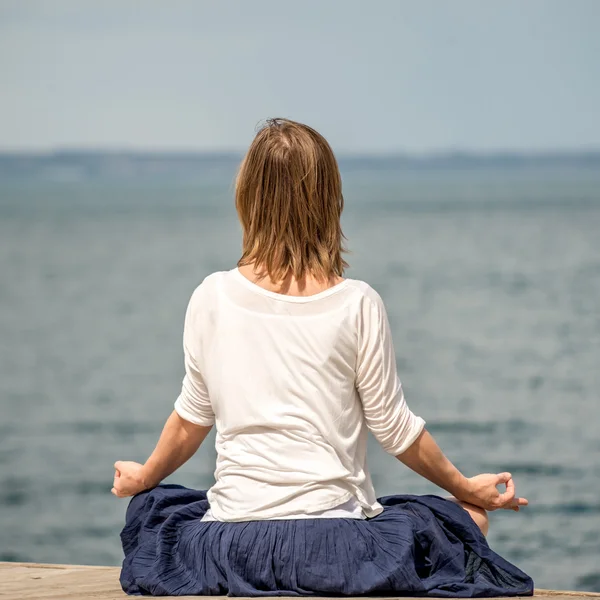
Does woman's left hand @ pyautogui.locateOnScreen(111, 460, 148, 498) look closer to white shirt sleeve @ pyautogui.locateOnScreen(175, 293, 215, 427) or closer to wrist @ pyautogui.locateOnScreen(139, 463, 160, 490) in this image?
wrist @ pyautogui.locateOnScreen(139, 463, 160, 490)

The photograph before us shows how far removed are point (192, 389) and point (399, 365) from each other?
9762 millimetres

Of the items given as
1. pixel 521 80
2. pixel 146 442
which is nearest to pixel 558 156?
pixel 521 80

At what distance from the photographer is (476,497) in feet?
8.29

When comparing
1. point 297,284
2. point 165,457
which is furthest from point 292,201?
point 165,457

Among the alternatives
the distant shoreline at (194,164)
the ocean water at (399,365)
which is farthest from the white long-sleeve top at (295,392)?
the distant shoreline at (194,164)

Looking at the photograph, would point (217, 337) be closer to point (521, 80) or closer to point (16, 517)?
point (16, 517)

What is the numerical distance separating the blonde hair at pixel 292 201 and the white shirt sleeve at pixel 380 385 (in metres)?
0.12

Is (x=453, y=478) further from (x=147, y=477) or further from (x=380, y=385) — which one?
(x=147, y=477)

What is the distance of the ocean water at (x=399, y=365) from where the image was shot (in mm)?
6953

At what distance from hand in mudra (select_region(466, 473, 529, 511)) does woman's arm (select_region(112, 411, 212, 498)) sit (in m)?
0.56

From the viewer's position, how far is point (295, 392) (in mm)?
2324

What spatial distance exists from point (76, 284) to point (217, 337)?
69.5 feet

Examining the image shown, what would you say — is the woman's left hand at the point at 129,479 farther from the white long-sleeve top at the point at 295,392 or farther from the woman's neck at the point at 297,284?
the woman's neck at the point at 297,284

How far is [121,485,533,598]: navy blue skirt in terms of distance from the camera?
227 cm
